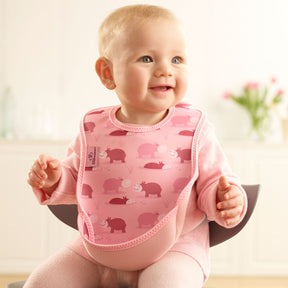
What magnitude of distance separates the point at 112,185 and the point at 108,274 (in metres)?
0.17

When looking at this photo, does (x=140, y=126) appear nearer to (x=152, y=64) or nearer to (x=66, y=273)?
(x=152, y=64)

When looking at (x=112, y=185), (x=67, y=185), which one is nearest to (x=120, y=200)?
(x=112, y=185)

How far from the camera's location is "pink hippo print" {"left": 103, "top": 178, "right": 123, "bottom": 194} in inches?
42.8

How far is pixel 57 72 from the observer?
4141 millimetres

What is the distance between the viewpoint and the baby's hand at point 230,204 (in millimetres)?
985

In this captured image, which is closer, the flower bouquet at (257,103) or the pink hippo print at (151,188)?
the pink hippo print at (151,188)

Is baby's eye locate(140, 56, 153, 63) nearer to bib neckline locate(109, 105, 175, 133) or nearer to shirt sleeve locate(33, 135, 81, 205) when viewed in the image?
bib neckline locate(109, 105, 175, 133)

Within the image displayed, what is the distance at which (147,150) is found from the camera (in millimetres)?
1109

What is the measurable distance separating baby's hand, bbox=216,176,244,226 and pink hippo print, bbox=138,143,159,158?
0.17m

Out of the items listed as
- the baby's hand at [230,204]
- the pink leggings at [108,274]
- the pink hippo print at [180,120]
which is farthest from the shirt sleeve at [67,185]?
the baby's hand at [230,204]

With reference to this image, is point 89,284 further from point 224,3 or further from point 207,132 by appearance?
point 224,3

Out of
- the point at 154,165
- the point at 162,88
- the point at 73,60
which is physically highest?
the point at 162,88

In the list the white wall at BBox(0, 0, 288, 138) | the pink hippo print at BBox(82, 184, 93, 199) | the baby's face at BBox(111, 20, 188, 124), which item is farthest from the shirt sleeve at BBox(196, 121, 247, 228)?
the white wall at BBox(0, 0, 288, 138)

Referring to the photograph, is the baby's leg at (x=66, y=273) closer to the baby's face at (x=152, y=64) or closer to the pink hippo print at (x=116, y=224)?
the pink hippo print at (x=116, y=224)
